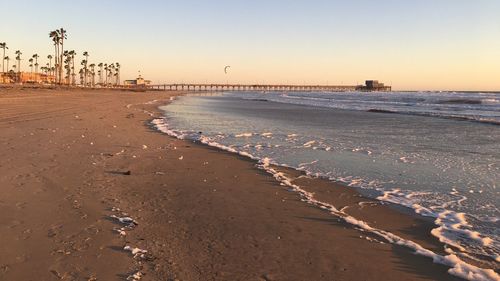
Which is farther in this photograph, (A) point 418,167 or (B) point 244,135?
(B) point 244,135

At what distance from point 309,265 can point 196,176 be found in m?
4.69

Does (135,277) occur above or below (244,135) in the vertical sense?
below

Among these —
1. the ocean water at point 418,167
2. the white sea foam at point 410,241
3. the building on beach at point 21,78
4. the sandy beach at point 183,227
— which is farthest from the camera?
the building on beach at point 21,78

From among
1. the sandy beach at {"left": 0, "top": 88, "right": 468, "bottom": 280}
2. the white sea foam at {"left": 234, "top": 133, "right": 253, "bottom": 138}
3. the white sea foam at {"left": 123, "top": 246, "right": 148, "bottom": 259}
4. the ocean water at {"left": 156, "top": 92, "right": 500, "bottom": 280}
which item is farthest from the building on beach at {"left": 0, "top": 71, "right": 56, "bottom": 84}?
the white sea foam at {"left": 123, "top": 246, "right": 148, "bottom": 259}

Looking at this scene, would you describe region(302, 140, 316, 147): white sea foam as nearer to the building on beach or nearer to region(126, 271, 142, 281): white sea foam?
region(126, 271, 142, 281): white sea foam

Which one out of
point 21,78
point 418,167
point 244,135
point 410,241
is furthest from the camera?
point 21,78

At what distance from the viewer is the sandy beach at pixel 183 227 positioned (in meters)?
4.25

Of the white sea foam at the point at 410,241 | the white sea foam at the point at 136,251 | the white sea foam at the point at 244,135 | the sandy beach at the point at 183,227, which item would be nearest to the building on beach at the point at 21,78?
the white sea foam at the point at 244,135

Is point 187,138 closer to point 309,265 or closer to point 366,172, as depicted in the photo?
point 366,172

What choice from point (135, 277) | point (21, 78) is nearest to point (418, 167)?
point (135, 277)

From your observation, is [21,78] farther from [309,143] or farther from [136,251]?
[136,251]

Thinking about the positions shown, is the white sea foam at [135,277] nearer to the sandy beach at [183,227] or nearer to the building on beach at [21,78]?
the sandy beach at [183,227]

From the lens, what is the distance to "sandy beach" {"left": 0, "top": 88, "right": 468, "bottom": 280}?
13.9 ft

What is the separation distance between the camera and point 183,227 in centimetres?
547
